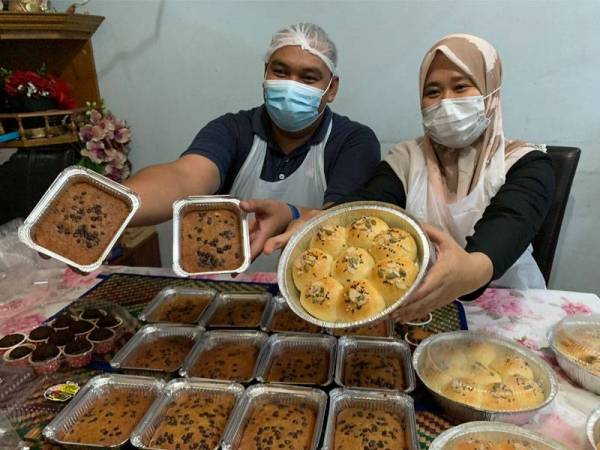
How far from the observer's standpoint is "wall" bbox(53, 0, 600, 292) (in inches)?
113

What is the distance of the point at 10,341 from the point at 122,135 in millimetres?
2116

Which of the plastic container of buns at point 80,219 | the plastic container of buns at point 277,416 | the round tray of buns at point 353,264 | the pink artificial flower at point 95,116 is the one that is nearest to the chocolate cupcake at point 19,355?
the plastic container of buns at point 80,219

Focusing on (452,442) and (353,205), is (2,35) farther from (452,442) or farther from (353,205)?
(452,442)

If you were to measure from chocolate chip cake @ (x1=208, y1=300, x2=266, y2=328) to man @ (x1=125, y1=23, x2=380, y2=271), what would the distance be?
48 centimetres

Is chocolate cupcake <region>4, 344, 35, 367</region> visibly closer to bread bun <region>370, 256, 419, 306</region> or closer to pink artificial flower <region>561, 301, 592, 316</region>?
bread bun <region>370, 256, 419, 306</region>

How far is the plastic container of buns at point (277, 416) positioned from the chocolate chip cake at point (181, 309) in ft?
1.82

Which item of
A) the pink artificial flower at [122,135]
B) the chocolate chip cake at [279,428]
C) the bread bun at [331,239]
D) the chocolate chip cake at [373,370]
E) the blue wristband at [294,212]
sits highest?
A: the pink artificial flower at [122,135]

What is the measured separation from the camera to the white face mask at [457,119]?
6.21 ft

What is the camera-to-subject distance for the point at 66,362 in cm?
170

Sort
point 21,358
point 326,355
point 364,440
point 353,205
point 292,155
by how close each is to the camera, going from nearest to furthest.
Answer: point 364,440 → point 353,205 → point 21,358 → point 326,355 → point 292,155

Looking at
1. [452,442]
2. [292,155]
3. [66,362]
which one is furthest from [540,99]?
[66,362]

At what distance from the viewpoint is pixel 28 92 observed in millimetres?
3051

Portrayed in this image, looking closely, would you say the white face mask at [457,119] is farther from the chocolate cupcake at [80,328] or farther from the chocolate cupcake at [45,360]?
the chocolate cupcake at [45,360]

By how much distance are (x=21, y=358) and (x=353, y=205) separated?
4.50 ft
